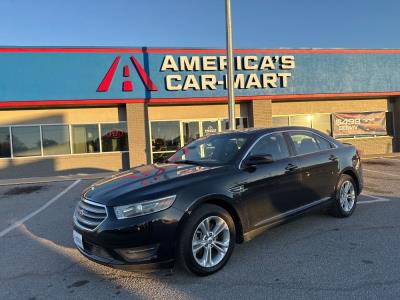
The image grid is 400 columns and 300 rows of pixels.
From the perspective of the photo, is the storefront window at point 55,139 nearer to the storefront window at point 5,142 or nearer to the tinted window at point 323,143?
the storefront window at point 5,142

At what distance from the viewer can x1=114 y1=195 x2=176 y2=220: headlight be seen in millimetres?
3580

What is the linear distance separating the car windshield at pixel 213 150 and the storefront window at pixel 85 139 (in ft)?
33.3

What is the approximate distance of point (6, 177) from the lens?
14.3 meters

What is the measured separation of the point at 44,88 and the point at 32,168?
3342 millimetres

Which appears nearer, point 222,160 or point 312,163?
point 222,160

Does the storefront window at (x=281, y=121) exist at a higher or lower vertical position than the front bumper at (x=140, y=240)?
higher

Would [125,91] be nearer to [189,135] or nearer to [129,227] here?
[189,135]

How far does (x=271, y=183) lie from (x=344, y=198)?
200 centimetres

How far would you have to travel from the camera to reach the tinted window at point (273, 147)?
475cm

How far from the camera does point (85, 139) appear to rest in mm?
14820

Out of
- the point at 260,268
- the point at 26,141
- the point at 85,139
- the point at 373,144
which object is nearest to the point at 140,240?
the point at 260,268

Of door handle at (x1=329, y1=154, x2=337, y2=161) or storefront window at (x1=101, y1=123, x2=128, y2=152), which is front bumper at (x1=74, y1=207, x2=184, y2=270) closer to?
door handle at (x1=329, y1=154, x2=337, y2=161)

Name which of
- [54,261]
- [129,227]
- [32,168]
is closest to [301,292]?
[129,227]

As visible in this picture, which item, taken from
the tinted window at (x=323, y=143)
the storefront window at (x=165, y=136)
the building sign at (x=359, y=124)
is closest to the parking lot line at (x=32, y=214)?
the storefront window at (x=165, y=136)
